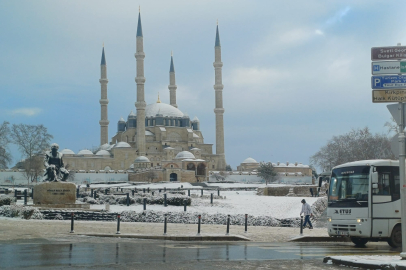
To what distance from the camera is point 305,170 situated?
88500 mm

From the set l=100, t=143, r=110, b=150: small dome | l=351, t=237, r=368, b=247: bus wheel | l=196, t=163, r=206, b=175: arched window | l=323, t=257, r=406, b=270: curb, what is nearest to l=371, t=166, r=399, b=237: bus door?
l=351, t=237, r=368, b=247: bus wheel

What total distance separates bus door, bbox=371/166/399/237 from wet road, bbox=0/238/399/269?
1.07 meters

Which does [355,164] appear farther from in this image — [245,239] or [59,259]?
[59,259]

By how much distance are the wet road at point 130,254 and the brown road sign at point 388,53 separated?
432cm

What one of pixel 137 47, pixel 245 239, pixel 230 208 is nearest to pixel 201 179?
pixel 137 47

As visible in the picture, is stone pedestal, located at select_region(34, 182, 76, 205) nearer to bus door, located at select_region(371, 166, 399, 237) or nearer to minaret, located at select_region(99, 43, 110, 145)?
bus door, located at select_region(371, 166, 399, 237)

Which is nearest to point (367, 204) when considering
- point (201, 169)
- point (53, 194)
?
point (53, 194)

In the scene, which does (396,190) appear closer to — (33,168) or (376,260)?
(376,260)

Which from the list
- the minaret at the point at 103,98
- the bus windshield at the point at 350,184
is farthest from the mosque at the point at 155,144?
the bus windshield at the point at 350,184

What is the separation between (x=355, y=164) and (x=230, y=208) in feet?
51.1

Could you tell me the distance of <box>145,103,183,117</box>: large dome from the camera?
314 ft

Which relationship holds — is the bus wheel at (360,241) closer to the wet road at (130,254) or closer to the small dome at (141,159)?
the wet road at (130,254)

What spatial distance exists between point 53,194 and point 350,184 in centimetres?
1442

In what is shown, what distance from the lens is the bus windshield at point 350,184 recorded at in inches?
557
